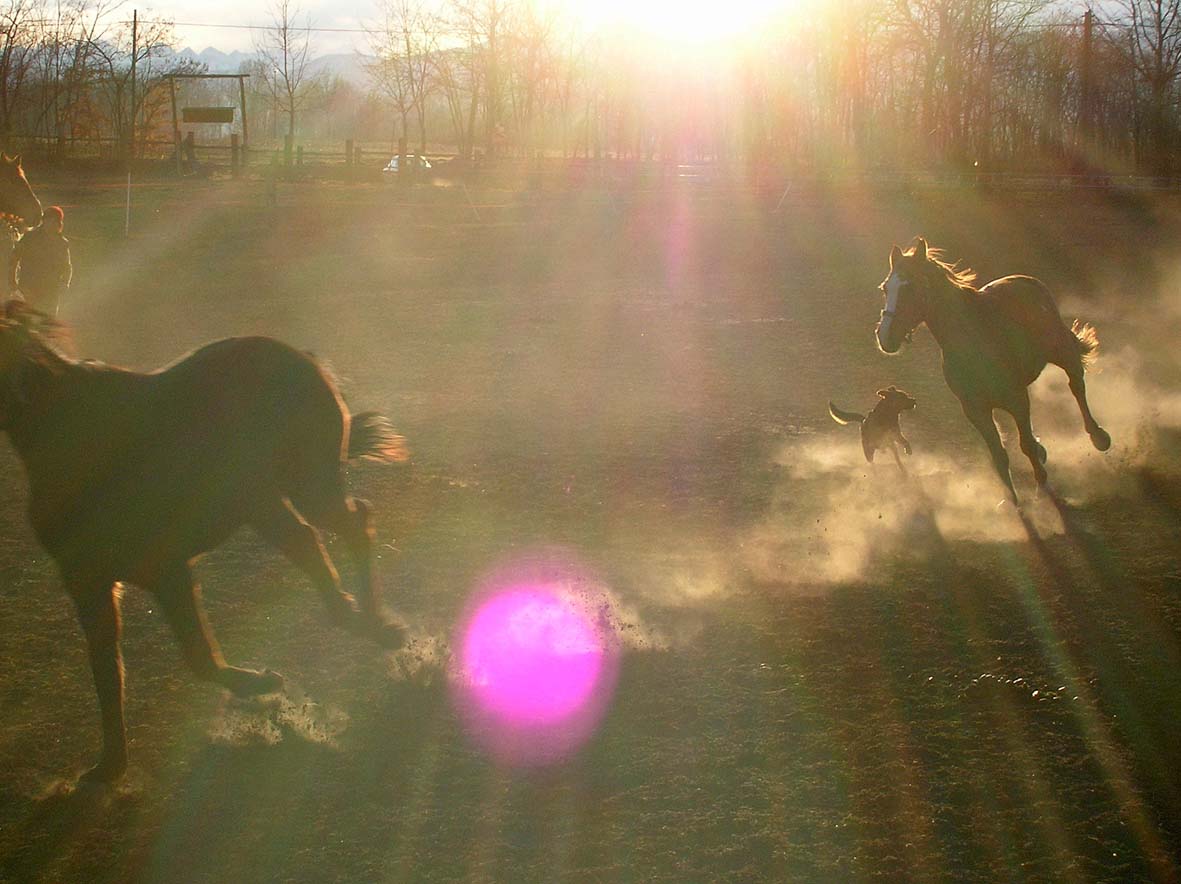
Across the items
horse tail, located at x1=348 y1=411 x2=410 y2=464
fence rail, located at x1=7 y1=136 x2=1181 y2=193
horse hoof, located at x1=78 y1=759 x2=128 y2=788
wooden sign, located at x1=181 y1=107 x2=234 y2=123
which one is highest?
wooden sign, located at x1=181 y1=107 x2=234 y2=123

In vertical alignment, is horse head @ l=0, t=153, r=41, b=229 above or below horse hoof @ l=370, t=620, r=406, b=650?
above

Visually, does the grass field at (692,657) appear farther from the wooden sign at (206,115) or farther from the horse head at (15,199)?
the wooden sign at (206,115)

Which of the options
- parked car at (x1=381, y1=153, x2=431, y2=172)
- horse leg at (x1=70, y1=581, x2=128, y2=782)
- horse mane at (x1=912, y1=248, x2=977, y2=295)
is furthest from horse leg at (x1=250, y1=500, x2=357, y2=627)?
parked car at (x1=381, y1=153, x2=431, y2=172)

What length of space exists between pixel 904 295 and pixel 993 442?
1262mm

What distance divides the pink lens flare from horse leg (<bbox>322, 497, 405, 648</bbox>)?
1.25ft

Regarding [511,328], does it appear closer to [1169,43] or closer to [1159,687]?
[1159,687]

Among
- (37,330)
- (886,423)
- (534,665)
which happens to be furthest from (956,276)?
(37,330)

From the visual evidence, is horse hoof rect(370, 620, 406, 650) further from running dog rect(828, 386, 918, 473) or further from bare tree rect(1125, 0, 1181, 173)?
bare tree rect(1125, 0, 1181, 173)

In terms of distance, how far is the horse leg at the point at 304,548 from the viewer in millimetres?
4789

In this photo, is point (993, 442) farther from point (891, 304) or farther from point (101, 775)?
point (101, 775)

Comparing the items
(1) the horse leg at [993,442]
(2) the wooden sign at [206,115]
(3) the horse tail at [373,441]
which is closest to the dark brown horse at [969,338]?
(1) the horse leg at [993,442]

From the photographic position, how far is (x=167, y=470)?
4.37m

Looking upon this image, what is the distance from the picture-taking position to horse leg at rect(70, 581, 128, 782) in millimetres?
4109

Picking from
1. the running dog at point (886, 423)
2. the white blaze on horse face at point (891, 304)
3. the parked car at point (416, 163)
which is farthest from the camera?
the parked car at point (416, 163)
